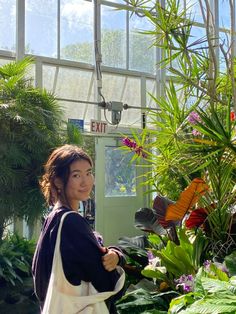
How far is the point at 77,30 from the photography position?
6188 mm

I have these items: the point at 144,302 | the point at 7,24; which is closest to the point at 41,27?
the point at 7,24

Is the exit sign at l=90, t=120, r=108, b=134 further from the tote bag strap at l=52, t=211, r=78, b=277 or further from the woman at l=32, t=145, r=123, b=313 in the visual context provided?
the tote bag strap at l=52, t=211, r=78, b=277

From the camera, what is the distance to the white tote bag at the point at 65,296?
5.32ft

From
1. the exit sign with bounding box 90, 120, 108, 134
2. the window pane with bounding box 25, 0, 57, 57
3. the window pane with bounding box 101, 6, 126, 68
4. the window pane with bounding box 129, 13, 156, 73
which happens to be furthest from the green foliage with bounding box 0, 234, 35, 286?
the window pane with bounding box 129, 13, 156, 73

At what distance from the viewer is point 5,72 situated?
411 centimetres

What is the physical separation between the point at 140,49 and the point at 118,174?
1.88m

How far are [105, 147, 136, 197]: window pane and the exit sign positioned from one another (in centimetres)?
59

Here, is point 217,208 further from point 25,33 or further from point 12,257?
point 25,33

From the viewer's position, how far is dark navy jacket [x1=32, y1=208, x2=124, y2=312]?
5.40 ft

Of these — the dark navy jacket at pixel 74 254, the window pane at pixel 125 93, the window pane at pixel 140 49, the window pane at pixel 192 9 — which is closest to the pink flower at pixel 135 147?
the window pane at pixel 192 9

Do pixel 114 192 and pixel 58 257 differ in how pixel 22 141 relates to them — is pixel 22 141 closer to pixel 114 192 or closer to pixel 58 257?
pixel 58 257

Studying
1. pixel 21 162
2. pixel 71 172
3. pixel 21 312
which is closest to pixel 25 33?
pixel 21 162

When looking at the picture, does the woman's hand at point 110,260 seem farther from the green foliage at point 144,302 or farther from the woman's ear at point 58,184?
the green foliage at point 144,302

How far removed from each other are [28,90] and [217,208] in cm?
204
